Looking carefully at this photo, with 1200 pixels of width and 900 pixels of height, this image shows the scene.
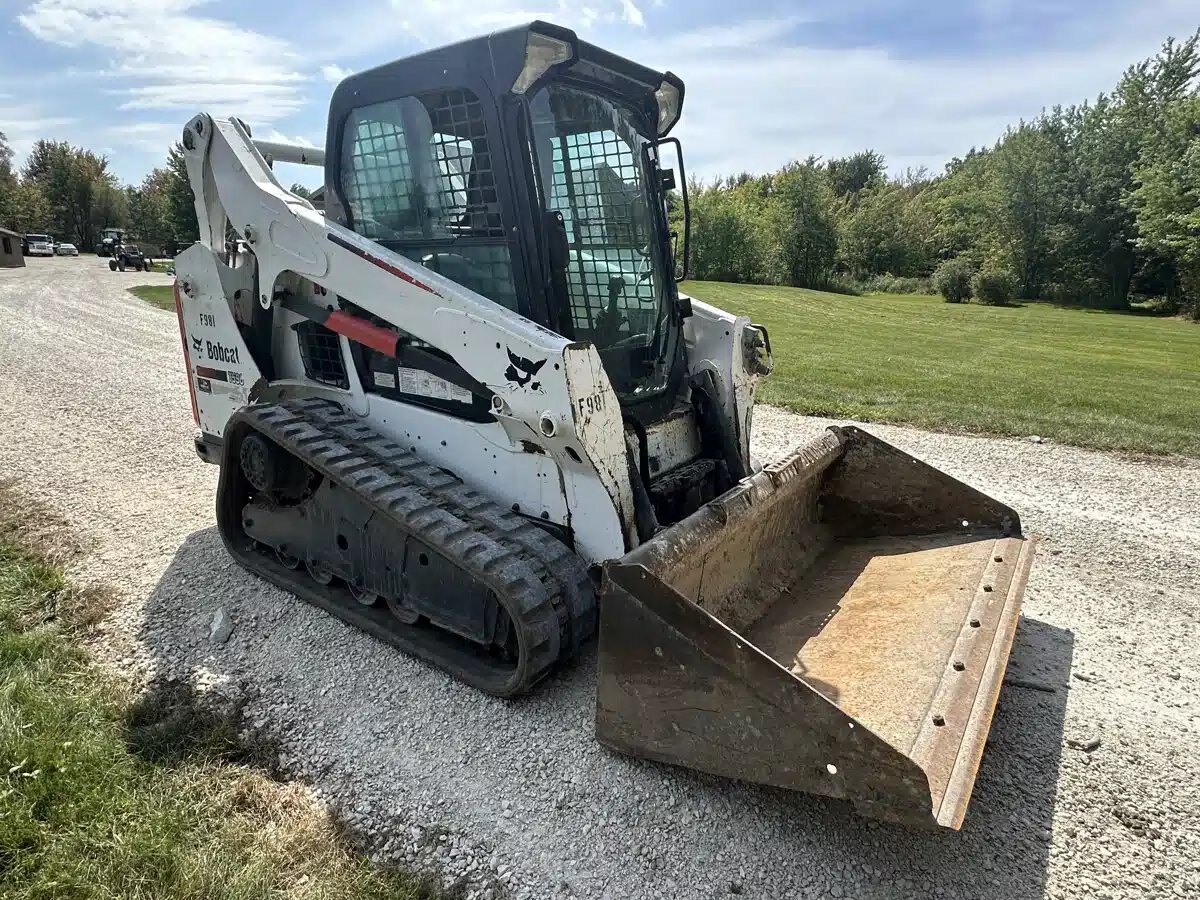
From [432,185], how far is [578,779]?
2668mm

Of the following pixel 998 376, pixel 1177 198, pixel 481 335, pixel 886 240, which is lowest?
pixel 998 376

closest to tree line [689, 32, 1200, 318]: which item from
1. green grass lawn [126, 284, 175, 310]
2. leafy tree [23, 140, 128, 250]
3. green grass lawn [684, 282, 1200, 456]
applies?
green grass lawn [684, 282, 1200, 456]

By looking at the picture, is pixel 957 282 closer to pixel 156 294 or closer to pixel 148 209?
pixel 156 294

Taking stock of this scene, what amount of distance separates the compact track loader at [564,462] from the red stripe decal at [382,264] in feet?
0.05

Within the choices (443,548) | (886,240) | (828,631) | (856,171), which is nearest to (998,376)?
(828,631)

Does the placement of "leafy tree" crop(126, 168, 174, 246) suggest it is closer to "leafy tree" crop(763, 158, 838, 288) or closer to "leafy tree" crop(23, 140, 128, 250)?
"leafy tree" crop(23, 140, 128, 250)

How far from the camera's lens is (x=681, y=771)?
8.91 feet

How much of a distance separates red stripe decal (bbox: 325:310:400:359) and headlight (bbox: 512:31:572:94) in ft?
4.15

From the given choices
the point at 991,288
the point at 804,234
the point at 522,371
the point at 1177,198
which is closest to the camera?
the point at 522,371

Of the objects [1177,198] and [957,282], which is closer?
[1177,198]

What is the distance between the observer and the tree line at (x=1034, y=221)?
28.7m

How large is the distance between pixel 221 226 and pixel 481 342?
2.56 metres

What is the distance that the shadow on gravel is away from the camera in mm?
2326

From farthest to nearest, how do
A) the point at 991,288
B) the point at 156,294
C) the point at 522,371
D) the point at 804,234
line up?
the point at 804,234
the point at 991,288
the point at 156,294
the point at 522,371
